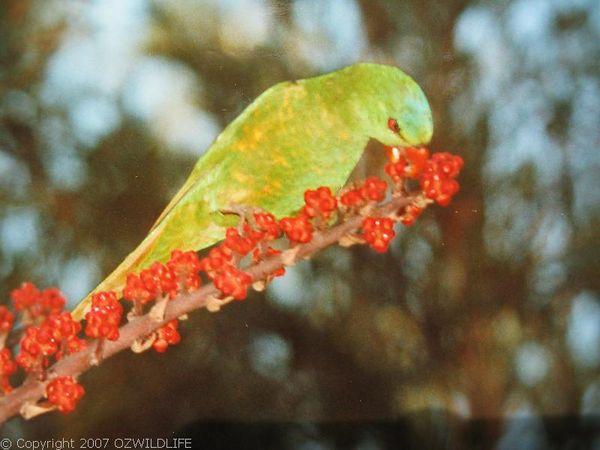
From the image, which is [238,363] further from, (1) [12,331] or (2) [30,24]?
(2) [30,24]

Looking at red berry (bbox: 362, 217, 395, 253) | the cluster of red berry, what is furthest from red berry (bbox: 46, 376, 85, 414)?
red berry (bbox: 362, 217, 395, 253)

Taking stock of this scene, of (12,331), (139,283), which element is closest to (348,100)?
(139,283)

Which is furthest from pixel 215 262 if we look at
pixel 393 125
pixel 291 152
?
pixel 393 125

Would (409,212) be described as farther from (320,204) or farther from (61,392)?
(61,392)

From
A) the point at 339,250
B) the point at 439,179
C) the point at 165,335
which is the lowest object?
the point at 339,250

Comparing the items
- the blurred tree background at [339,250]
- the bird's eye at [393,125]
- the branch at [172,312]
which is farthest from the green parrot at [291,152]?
the branch at [172,312]

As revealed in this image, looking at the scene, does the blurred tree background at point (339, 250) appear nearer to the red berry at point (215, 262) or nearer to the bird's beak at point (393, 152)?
the bird's beak at point (393, 152)
